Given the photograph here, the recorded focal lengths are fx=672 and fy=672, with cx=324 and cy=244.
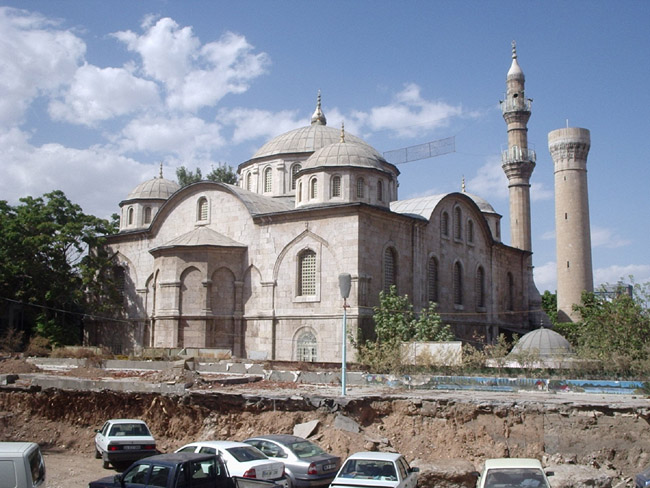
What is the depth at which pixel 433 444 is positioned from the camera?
517 inches

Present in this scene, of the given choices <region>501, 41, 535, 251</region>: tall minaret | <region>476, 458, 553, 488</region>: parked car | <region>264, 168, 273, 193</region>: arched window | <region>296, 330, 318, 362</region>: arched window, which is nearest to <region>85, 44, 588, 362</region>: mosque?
<region>296, 330, 318, 362</region>: arched window

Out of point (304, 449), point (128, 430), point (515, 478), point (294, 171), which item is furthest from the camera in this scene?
point (294, 171)

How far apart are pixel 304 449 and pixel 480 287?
1000 inches

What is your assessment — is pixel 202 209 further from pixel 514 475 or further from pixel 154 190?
pixel 514 475

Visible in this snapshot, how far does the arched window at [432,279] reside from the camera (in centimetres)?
3035

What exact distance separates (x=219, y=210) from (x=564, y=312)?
23474 mm

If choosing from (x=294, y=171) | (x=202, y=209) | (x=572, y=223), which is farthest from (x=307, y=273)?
(x=572, y=223)

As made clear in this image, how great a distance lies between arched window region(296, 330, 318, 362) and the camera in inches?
1069

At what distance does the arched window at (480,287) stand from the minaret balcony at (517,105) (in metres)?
14.1

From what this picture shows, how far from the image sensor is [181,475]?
8.46 meters

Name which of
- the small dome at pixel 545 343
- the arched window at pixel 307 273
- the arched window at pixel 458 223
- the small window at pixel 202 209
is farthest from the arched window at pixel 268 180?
the small dome at pixel 545 343

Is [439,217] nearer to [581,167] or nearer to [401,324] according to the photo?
[401,324]

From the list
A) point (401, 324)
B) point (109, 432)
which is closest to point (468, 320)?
point (401, 324)

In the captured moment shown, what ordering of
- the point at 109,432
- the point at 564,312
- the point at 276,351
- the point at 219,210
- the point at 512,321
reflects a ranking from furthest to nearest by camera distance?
the point at 564,312 → the point at 512,321 → the point at 219,210 → the point at 276,351 → the point at 109,432
